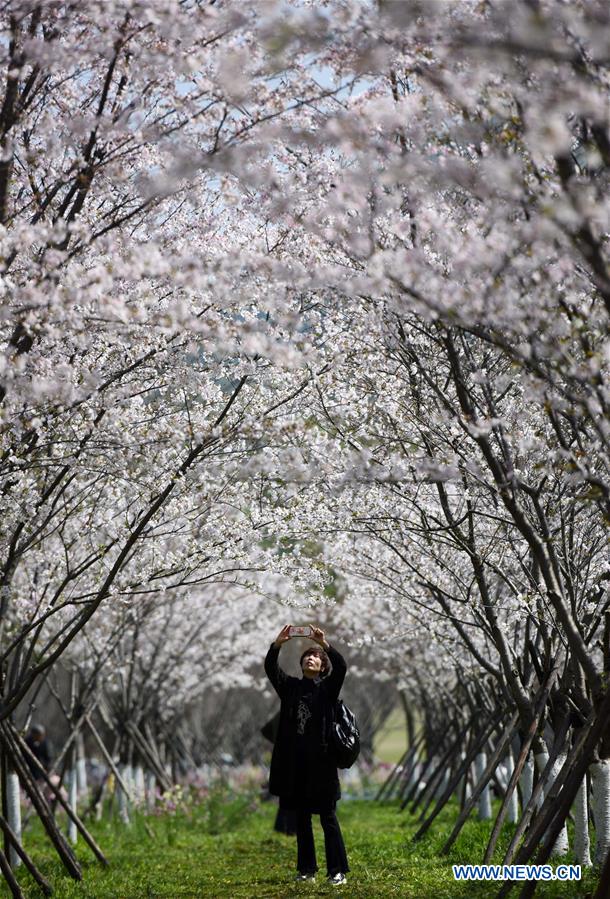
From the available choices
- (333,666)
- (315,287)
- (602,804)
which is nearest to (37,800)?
(333,666)

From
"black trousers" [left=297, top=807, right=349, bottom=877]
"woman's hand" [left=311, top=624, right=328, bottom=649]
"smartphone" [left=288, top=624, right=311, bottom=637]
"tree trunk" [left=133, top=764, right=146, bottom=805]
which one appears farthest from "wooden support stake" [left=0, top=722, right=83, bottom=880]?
"tree trunk" [left=133, top=764, right=146, bottom=805]

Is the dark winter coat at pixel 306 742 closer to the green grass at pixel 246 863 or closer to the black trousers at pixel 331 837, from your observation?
the black trousers at pixel 331 837

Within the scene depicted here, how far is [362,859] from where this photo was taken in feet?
33.6

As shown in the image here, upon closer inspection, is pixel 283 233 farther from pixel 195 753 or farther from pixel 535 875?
pixel 195 753

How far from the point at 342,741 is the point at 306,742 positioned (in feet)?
0.95

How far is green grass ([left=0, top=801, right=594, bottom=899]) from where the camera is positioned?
8.09m

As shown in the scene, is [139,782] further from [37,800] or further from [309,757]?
[309,757]

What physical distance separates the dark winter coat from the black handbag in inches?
2.0

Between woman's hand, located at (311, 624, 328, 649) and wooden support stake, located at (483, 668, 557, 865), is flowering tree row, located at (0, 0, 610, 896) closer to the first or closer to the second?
wooden support stake, located at (483, 668, 557, 865)

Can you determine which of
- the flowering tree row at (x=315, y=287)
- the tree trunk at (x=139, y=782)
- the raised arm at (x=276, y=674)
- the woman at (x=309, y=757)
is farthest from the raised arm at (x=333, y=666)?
the tree trunk at (x=139, y=782)

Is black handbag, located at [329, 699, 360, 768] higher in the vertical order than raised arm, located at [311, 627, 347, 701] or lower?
lower

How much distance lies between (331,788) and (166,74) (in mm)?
5279

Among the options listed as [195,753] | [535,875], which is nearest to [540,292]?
[535,875]

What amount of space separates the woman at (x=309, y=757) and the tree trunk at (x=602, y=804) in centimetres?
192
